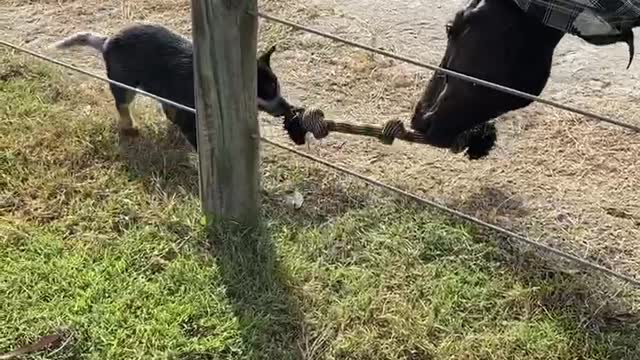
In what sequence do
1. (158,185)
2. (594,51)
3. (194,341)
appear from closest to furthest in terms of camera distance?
(194,341), (158,185), (594,51)

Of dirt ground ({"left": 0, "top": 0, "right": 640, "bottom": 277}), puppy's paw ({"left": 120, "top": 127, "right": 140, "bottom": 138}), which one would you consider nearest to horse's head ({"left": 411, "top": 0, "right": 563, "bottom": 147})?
dirt ground ({"left": 0, "top": 0, "right": 640, "bottom": 277})

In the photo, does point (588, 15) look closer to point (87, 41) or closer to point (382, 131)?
point (382, 131)

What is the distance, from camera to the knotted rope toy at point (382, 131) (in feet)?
10.4

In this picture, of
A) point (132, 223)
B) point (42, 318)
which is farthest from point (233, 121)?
point (42, 318)

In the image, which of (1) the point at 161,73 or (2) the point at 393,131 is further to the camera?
(1) the point at 161,73

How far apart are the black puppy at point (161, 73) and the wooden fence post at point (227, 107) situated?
1.61 ft

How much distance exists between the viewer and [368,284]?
2.83m

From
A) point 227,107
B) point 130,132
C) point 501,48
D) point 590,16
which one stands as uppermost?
point 590,16

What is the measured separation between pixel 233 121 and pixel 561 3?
1030 millimetres

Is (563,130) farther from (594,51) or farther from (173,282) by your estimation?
(173,282)

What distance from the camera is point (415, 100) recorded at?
396 cm

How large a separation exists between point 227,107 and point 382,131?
0.68m

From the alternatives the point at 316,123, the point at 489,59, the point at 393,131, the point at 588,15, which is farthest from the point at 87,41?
the point at 588,15

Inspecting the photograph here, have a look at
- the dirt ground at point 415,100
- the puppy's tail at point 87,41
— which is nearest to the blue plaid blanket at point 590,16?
the dirt ground at point 415,100
